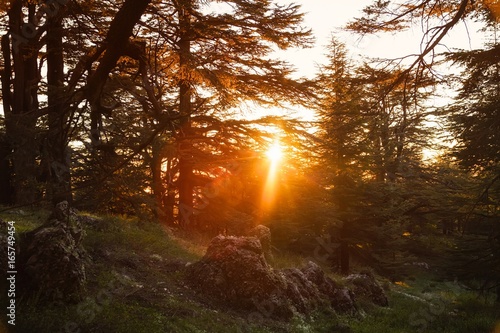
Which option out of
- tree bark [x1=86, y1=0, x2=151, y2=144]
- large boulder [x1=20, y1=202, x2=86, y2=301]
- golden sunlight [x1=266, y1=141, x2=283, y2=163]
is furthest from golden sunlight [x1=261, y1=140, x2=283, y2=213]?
tree bark [x1=86, y1=0, x2=151, y2=144]

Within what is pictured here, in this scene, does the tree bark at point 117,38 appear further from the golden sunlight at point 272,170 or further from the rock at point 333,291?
the golden sunlight at point 272,170

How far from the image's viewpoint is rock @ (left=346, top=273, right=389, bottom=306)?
40.0 ft

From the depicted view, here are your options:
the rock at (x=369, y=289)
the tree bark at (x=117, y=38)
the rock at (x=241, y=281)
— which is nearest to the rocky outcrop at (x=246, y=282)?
the rock at (x=241, y=281)

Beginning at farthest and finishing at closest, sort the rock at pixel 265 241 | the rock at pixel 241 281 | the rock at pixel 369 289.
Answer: the rock at pixel 265 241
the rock at pixel 369 289
the rock at pixel 241 281

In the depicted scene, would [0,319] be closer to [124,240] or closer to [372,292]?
[124,240]

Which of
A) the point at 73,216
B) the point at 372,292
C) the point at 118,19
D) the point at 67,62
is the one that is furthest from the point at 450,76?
the point at 67,62

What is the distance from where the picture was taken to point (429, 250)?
26438 mm

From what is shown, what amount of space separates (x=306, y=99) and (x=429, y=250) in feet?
63.2

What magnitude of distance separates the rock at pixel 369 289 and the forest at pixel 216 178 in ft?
0.18

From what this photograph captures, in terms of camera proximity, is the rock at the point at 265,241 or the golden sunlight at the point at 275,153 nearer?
the rock at the point at 265,241

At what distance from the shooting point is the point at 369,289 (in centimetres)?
1241

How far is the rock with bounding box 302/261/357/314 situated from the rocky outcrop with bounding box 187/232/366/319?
0.73m

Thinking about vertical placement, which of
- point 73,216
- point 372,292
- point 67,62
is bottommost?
point 372,292

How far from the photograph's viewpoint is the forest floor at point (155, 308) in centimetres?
537
